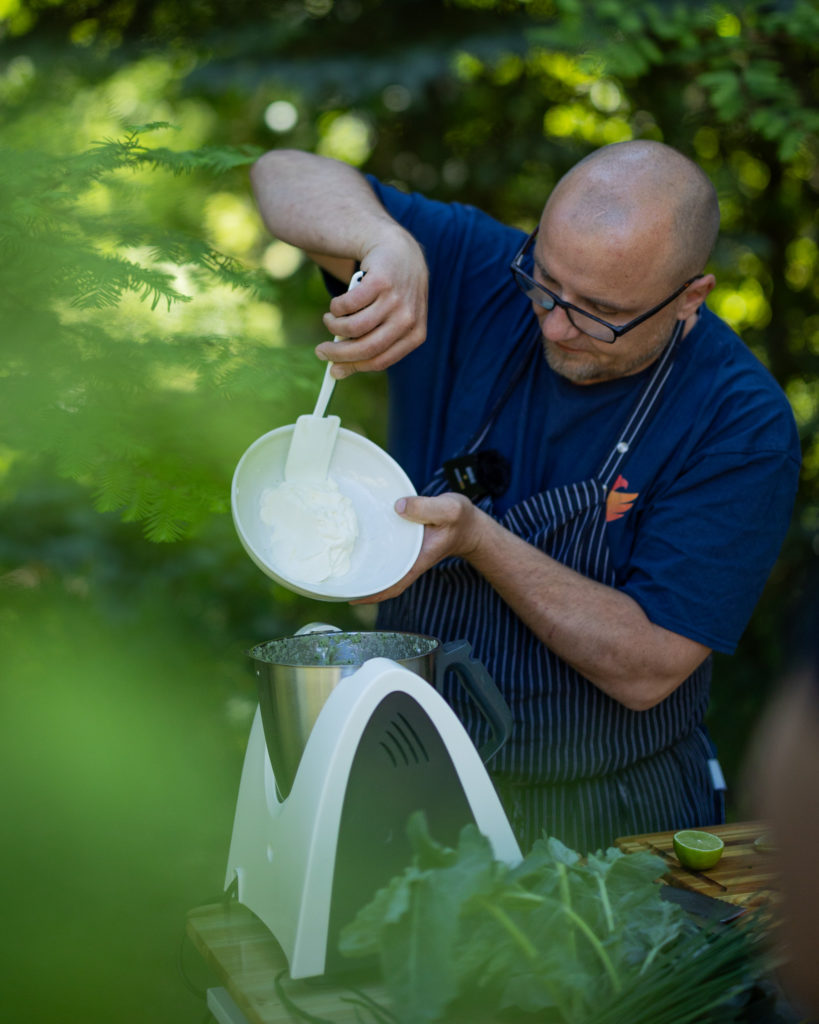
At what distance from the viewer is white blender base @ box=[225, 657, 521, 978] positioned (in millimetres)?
1082

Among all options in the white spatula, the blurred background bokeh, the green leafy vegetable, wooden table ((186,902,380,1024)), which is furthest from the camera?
the white spatula

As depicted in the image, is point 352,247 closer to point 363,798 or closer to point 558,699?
point 558,699

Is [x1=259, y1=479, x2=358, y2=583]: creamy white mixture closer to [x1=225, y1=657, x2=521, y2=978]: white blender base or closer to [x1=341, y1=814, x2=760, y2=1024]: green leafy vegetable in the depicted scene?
[x1=225, y1=657, x2=521, y2=978]: white blender base

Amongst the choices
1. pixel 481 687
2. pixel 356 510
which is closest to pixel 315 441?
pixel 356 510

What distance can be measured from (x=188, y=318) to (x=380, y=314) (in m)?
0.36

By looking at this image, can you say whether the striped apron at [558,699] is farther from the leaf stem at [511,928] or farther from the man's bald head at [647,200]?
the leaf stem at [511,928]

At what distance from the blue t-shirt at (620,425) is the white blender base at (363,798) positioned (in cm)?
75

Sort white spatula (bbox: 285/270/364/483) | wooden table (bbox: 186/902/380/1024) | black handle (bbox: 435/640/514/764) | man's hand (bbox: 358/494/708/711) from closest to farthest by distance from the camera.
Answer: wooden table (bbox: 186/902/380/1024) → black handle (bbox: 435/640/514/764) → white spatula (bbox: 285/270/364/483) → man's hand (bbox: 358/494/708/711)

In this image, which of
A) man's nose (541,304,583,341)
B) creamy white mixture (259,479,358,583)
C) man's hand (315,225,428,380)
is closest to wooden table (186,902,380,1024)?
creamy white mixture (259,479,358,583)

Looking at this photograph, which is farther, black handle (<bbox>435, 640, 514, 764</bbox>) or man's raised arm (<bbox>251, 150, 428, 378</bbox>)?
man's raised arm (<bbox>251, 150, 428, 378</bbox>)

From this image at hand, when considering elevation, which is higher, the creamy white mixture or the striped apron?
the creamy white mixture

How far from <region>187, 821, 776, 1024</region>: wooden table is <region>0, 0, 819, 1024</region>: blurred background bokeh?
0.21 m

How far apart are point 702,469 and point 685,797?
0.65 metres

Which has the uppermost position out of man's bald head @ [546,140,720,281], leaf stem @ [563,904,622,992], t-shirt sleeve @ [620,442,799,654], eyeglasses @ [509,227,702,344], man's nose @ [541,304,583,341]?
man's bald head @ [546,140,720,281]
